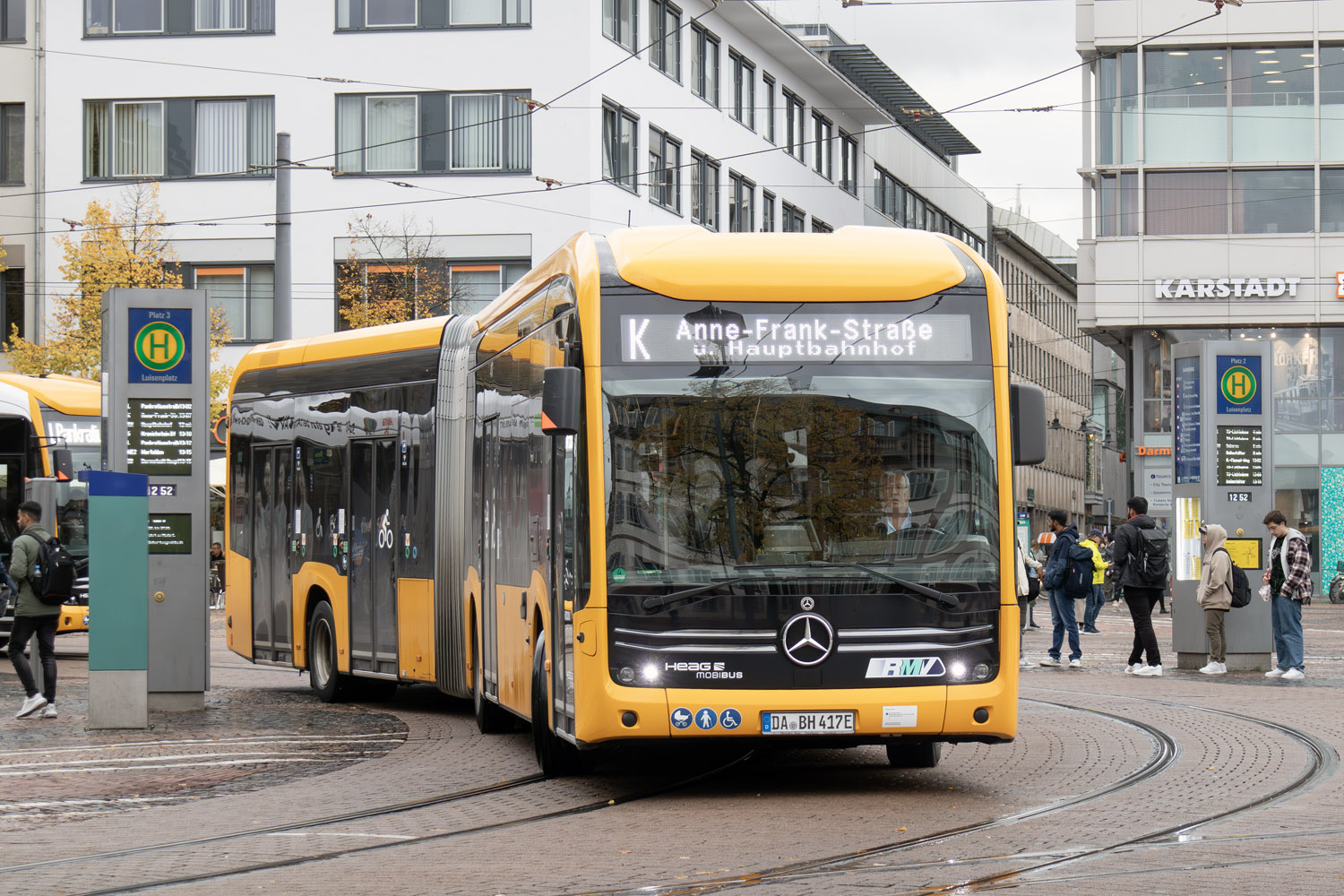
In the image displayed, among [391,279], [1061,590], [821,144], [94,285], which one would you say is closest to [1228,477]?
[1061,590]

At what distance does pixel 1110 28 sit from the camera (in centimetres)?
4550

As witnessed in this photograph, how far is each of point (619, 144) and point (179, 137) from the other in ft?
34.2

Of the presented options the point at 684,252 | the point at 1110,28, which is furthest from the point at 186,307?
the point at 1110,28

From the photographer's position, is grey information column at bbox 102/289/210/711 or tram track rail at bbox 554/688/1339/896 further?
grey information column at bbox 102/289/210/711

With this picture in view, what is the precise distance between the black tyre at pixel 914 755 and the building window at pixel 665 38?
37.8 m

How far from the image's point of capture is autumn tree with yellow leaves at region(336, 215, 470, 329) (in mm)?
42344

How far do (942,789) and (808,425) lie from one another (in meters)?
2.19

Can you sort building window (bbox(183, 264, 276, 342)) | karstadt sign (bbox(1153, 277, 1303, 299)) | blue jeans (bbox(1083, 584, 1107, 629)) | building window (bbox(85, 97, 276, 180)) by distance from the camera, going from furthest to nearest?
building window (bbox(183, 264, 276, 342)) < building window (bbox(85, 97, 276, 180)) < karstadt sign (bbox(1153, 277, 1303, 299)) < blue jeans (bbox(1083, 584, 1107, 629))

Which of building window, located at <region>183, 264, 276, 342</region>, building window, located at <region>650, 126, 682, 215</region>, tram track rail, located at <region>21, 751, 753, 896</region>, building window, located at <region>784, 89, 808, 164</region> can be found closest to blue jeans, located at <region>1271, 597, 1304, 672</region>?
tram track rail, located at <region>21, 751, 753, 896</region>

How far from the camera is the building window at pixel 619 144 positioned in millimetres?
46562

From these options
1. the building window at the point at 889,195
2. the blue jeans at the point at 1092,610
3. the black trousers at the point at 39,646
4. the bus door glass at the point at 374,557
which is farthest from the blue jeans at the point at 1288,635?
the building window at the point at 889,195

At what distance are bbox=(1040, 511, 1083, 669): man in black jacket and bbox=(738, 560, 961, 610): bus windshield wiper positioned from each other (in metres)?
11.6

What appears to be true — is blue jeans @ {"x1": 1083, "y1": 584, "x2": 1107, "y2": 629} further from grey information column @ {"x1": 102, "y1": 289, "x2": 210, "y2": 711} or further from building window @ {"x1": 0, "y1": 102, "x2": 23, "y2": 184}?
building window @ {"x1": 0, "y1": 102, "x2": 23, "y2": 184}

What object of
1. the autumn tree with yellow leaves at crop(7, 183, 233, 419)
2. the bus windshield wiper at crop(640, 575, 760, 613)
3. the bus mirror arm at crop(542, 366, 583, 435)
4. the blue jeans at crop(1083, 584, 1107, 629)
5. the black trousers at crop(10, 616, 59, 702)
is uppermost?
the autumn tree with yellow leaves at crop(7, 183, 233, 419)
